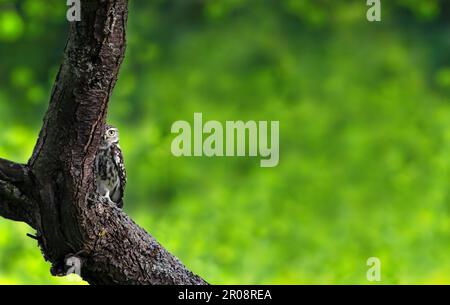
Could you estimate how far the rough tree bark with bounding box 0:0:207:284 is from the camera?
3230mm

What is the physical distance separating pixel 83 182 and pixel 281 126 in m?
6.47

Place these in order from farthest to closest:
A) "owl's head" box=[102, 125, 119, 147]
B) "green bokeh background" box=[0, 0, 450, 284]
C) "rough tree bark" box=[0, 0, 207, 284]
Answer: "green bokeh background" box=[0, 0, 450, 284], "owl's head" box=[102, 125, 119, 147], "rough tree bark" box=[0, 0, 207, 284]

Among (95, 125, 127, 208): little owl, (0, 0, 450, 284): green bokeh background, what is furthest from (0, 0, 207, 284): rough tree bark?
(0, 0, 450, 284): green bokeh background

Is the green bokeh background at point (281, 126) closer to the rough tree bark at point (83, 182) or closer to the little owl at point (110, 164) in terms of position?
the little owl at point (110, 164)

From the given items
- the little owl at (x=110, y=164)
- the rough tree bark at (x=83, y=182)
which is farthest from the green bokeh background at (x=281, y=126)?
the rough tree bark at (x=83, y=182)

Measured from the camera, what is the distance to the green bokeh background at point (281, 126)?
8.69m

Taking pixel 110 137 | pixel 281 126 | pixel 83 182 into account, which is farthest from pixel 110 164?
pixel 281 126

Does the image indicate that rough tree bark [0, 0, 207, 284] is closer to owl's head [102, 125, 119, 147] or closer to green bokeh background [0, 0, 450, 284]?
owl's head [102, 125, 119, 147]

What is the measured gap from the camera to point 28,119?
32.6 feet

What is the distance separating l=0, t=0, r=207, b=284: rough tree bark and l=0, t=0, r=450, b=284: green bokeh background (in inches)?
145

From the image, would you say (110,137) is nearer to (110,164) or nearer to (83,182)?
(110,164)

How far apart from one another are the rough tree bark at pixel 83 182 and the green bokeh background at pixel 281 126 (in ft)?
12.1

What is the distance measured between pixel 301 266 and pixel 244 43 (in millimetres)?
3365

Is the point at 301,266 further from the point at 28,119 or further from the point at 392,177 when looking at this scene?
the point at 28,119
